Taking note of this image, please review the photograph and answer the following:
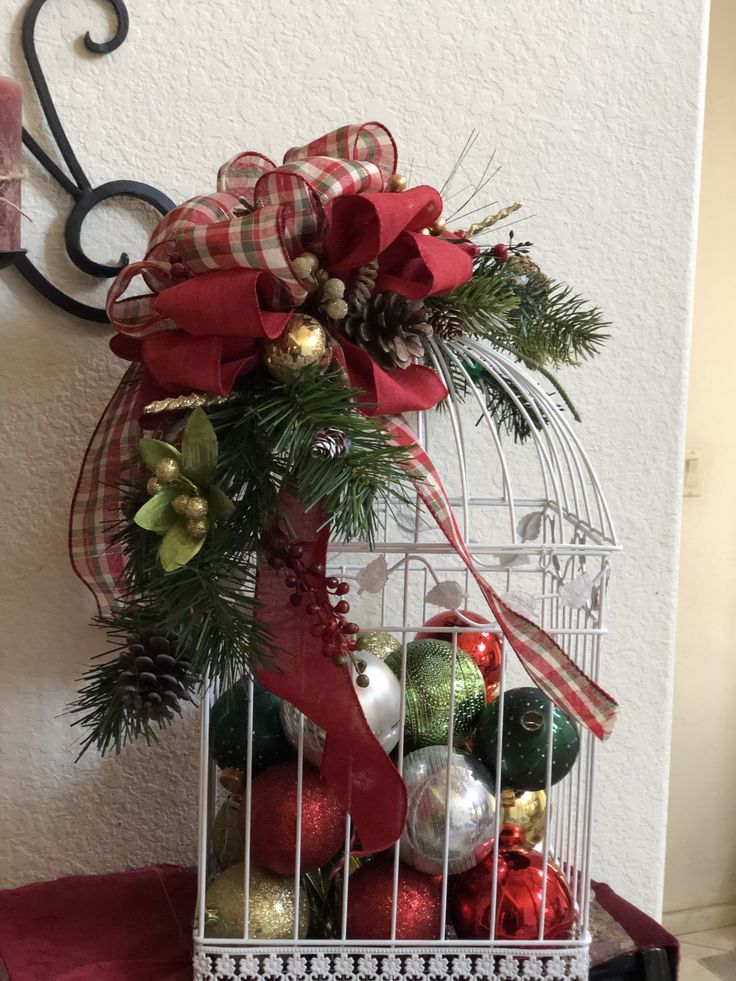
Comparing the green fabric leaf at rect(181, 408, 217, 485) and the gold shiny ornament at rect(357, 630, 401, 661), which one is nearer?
the green fabric leaf at rect(181, 408, 217, 485)

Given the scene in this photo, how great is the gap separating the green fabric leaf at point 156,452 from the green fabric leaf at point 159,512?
0.02 m

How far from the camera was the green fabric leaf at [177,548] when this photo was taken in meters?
0.51

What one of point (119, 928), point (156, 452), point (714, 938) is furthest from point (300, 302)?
point (714, 938)

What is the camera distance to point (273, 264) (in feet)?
1.74

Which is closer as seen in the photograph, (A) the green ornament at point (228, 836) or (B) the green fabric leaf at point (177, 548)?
(B) the green fabric leaf at point (177, 548)

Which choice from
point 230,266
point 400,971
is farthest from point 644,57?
point 400,971

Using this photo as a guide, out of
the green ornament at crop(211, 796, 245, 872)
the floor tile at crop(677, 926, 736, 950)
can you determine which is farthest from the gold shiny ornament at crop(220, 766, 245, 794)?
the floor tile at crop(677, 926, 736, 950)

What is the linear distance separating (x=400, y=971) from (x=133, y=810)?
0.31 m

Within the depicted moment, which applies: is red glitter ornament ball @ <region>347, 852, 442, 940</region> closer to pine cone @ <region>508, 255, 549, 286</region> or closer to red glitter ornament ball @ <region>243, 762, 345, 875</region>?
red glitter ornament ball @ <region>243, 762, 345, 875</region>

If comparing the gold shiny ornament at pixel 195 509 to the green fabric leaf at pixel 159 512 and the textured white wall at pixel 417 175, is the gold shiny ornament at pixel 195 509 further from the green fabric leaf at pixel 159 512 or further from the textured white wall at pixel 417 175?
the textured white wall at pixel 417 175

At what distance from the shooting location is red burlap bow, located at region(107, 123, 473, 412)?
533 millimetres

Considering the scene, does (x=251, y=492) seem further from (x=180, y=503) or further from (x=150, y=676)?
(x=150, y=676)

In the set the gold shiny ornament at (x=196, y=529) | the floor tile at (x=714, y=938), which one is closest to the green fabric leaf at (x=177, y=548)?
the gold shiny ornament at (x=196, y=529)

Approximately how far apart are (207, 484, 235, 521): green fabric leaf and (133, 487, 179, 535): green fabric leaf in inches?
0.8
